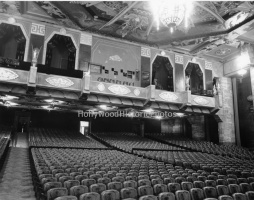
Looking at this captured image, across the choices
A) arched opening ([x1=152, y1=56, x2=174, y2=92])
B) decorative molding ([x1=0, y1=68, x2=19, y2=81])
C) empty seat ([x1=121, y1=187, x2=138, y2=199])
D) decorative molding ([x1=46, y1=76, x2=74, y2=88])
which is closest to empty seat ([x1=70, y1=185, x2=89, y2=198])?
empty seat ([x1=121, y1=187, x2=138, y2=199])

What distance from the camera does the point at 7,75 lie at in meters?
10.4

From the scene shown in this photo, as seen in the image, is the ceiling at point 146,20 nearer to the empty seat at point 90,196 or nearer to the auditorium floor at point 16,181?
the auditorium floor at point 16,181

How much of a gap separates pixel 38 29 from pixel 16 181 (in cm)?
1028

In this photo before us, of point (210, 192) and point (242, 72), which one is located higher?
point (242, 72)

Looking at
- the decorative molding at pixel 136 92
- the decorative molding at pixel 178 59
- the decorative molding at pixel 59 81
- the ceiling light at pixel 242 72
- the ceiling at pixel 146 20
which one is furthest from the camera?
the decorative molding at pixel 178 59

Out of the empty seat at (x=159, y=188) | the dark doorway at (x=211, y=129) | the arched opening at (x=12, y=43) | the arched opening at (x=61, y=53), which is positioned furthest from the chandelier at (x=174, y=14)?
the dark doorway at (x=211, y=129)

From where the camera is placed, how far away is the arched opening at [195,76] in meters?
16.9

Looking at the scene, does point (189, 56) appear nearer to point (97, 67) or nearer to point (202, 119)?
point (202, 119)

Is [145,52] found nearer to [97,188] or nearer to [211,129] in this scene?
[211,129]

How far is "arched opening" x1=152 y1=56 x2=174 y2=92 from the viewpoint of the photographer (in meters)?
16.3

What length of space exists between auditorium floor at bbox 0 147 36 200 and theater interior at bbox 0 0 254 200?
14 centimetres

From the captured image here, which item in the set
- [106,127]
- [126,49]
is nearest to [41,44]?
[126,49]

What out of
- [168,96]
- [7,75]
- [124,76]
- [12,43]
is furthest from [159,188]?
[12,43]

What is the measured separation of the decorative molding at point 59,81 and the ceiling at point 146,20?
12.7ft
